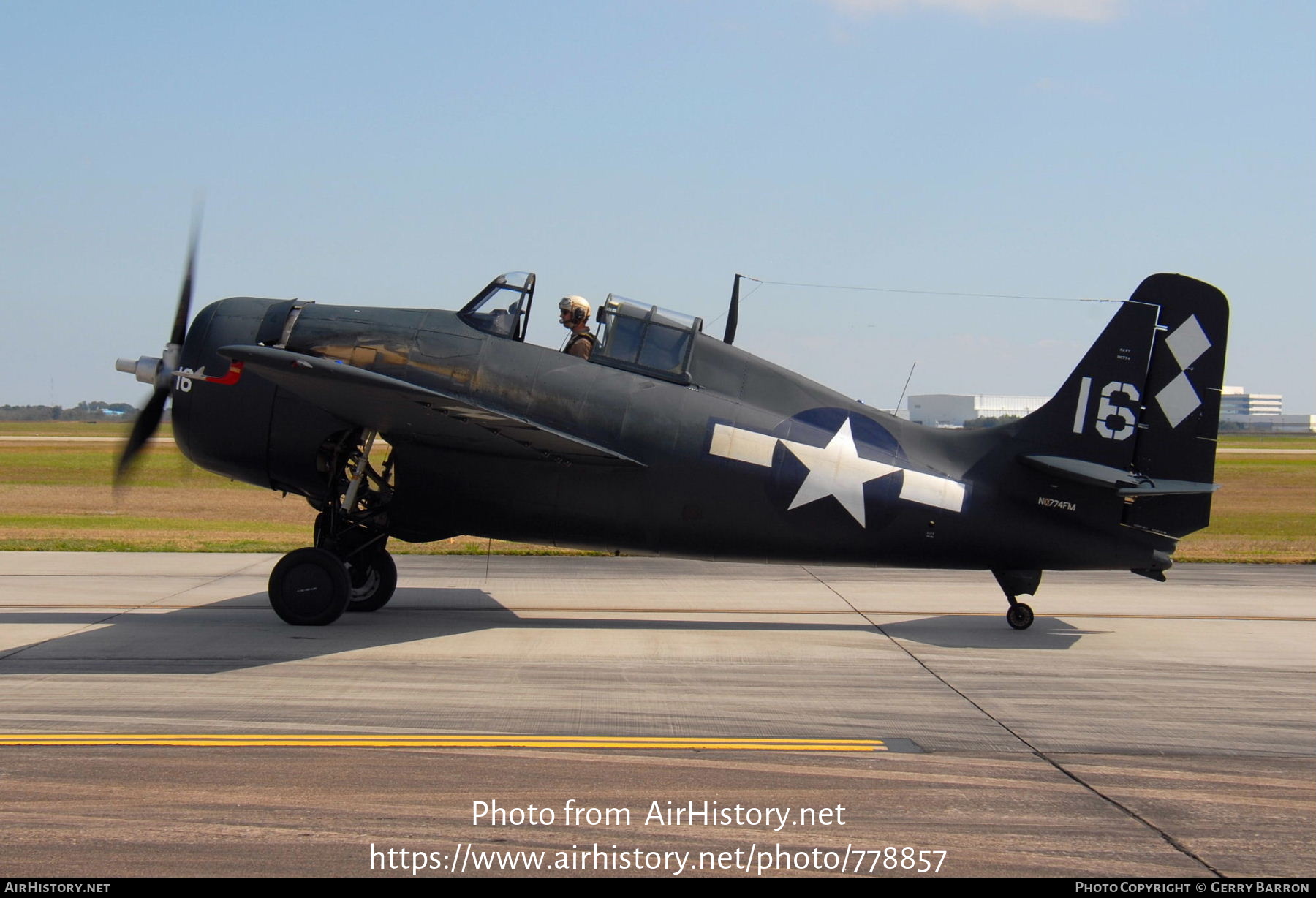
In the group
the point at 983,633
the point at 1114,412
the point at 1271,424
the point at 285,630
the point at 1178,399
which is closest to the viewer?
the point at 285,630

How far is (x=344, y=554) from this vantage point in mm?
10180

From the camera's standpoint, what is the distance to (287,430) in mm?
9844

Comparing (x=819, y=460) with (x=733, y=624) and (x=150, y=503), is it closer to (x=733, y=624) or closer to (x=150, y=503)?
(x=733, y=624)

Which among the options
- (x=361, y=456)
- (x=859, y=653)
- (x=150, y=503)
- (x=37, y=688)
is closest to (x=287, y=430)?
(x=361, y=456)

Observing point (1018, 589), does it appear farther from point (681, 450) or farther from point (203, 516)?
point (203, 516)

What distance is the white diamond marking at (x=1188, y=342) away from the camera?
A: 10.0 m

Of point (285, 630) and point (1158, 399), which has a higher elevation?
point (1158, 399)

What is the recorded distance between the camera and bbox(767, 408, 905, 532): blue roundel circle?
9758 mm

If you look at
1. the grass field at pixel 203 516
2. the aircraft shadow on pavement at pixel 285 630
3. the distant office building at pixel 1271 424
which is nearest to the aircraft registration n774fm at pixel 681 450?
the aircraft shadow on pavement at pixel 285 630

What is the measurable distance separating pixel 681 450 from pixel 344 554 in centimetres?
348

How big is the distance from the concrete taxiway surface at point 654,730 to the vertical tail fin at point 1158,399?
4.66 ft

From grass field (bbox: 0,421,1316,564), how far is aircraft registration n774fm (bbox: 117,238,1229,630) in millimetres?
1607

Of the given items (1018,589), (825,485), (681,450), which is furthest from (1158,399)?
(681,450)

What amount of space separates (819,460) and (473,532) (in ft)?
11.2
